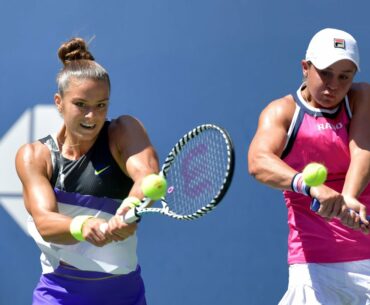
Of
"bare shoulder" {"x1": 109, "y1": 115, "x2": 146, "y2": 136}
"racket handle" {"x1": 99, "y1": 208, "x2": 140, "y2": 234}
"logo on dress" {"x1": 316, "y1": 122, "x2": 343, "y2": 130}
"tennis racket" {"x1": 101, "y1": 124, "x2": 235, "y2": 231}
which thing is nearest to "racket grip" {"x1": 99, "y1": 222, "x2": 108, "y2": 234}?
"racket handle" {"x1": 99, "y1": 208, "x2": 140, "y2": 234}

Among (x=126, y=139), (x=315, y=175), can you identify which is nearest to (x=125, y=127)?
(x=126, y=139)

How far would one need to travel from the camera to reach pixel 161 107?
4.66 meters

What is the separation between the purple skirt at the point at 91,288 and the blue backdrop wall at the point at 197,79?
1.21 metres

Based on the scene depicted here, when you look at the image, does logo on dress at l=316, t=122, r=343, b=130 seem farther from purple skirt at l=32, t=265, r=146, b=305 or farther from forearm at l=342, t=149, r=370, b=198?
purple skirt at l=32, t=265, r=146, b=305

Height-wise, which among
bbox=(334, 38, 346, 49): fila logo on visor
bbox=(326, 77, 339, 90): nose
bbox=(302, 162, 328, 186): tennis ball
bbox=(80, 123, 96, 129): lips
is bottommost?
bbox=(302, 162, 328, 186): tennis ball

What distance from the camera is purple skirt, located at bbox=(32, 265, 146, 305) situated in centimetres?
339

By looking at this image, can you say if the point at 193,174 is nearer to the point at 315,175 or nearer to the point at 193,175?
the point at 193,175

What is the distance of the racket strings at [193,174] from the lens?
3.30m

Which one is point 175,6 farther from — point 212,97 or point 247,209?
point 247,209

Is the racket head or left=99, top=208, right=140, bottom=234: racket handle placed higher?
the racket head

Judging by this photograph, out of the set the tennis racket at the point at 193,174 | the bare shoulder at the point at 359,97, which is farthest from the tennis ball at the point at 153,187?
the bare shoulder at the point at 359,97

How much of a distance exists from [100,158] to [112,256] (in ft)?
1.20

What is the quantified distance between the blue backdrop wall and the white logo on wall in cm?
3

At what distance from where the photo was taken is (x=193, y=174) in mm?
3379
